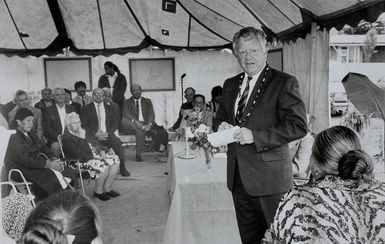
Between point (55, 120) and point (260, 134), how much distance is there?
5.28 metres

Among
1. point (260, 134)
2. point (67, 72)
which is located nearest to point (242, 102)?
point (260, 134)

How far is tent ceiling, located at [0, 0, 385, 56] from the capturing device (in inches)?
217

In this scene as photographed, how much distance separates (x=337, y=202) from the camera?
1.54 m

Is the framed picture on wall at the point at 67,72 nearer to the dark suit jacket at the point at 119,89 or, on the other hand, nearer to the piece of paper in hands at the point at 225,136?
the dark suit jacket at the point at 119,89

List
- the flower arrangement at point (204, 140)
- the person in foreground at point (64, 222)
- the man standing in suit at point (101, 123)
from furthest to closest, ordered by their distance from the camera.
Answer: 1. the man standing in suit at point (101, 123)
2. the flower arrangement at point (204, 140)
3. the person in foreground at point (64, 222)

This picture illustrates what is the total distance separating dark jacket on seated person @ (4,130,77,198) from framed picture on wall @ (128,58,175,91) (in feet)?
17.3

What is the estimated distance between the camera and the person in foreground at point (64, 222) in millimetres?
1213

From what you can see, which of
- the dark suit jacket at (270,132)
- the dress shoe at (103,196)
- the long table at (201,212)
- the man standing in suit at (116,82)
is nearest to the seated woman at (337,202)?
the dark suit jacket at (270,132)

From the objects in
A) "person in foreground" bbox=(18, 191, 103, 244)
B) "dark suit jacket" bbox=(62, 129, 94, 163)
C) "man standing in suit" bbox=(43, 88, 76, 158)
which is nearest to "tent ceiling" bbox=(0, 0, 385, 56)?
"man standing in suit" bbox=(43, 88, 76, 158)

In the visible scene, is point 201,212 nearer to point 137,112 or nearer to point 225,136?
point 225,136

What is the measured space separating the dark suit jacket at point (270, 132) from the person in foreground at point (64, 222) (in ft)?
3.66

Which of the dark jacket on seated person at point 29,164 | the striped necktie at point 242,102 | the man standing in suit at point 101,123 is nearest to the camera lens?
the striped necktie at point 242,102

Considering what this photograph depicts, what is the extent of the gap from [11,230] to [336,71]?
15.6ft

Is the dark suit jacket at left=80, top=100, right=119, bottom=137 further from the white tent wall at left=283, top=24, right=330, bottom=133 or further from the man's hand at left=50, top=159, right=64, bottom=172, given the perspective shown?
the white tent wall at left=283, top=24, right=330, bottom=133
